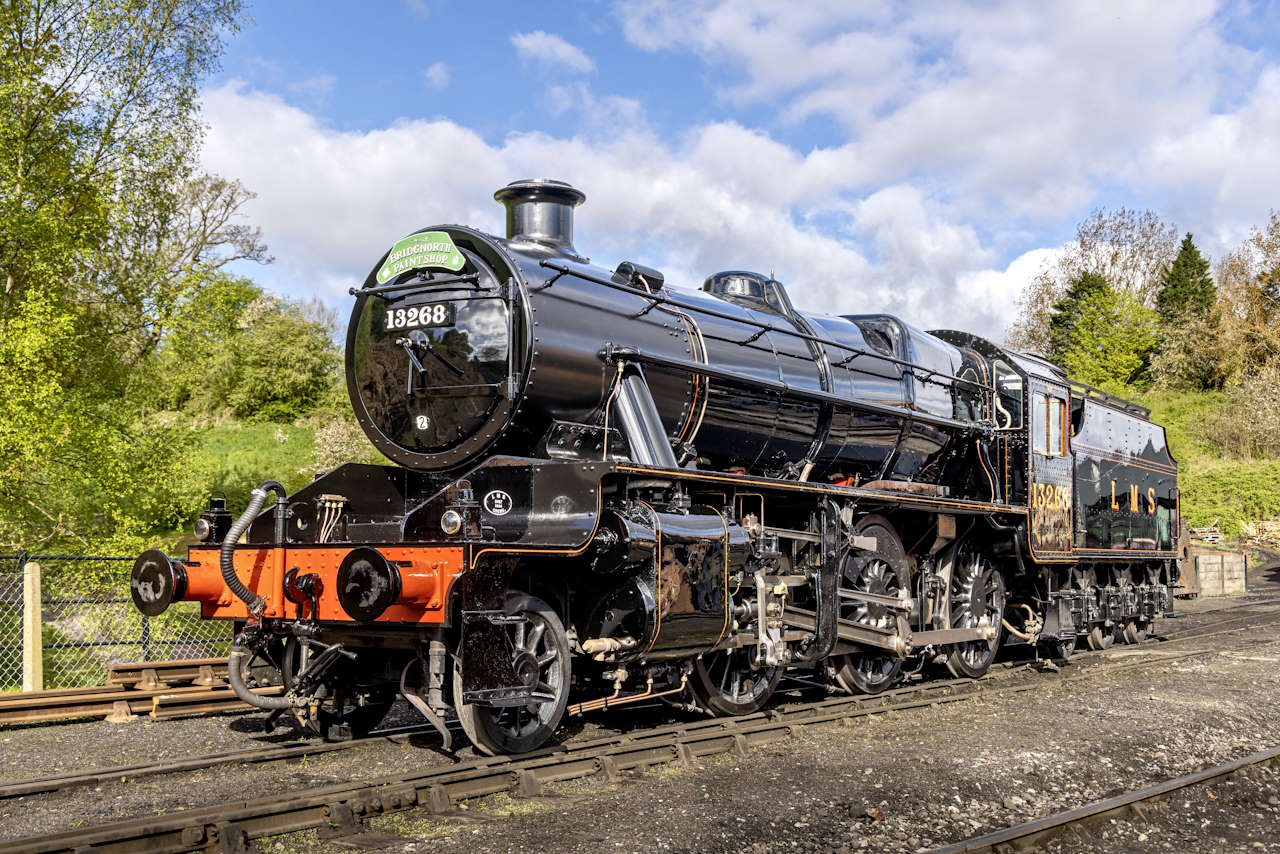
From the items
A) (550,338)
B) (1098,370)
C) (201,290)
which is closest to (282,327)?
(201,290)

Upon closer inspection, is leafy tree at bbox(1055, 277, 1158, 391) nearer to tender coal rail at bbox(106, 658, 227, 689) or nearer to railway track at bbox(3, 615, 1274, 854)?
railway track at bbox(3, 615, 1274, 854)

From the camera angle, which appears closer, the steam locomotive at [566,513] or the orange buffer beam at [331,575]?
the orange buffer beam at [331,575]

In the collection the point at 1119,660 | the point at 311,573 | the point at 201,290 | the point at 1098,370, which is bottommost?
the point at 1119,660

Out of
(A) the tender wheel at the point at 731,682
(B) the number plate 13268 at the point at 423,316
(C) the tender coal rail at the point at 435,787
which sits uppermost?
(B) the number plate 13268 at the point at 423,316

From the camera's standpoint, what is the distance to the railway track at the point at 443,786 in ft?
14.1

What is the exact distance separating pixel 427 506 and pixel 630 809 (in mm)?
2238

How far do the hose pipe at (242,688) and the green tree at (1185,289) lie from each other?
46462 mm

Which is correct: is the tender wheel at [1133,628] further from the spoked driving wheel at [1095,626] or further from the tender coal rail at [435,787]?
the tender coal rail at [435,787]

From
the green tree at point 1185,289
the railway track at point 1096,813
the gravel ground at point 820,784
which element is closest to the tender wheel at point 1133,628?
the gravel ground at point 820,784

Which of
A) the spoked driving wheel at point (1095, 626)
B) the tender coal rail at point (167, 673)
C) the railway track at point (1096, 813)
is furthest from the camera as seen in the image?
the spoked driving wheel at point (1095, 626)

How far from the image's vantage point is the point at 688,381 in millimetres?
7309

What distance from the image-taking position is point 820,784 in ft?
19.1

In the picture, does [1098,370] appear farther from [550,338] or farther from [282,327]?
[550,338]

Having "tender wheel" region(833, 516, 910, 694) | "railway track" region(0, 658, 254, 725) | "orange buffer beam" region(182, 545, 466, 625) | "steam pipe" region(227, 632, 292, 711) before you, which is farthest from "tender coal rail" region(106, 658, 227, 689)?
"tender wheel" region(833, 516, 910, 694)
